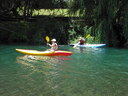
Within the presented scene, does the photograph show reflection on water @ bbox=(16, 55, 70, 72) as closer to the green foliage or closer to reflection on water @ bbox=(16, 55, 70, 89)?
reflection on water @ bbox=(16, 55, 70, 89)

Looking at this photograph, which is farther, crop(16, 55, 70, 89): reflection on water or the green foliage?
the green foliage

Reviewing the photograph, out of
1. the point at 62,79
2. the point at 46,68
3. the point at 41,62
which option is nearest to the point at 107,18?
the point at 41,62

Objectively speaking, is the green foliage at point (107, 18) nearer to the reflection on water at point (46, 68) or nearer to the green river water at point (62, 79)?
the reflection on water at point (46, 68)

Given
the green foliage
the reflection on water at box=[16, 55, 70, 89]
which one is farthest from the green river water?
the green foliage

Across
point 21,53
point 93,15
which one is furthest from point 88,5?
point 21,53

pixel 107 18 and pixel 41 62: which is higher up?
pixel 107 18

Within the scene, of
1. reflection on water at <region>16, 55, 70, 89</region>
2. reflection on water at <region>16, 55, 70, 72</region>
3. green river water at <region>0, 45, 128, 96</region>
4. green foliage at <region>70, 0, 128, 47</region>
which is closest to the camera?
Answer: green river water at <region>0, 45, 128, 96</region>

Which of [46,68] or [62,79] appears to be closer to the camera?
[62,79]

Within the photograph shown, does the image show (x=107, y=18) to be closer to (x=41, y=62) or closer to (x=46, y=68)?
(x=41, y=62)

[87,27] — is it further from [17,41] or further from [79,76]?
[79,76]

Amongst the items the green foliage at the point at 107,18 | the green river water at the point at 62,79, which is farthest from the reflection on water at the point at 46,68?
the green foliage at the point at 107,18

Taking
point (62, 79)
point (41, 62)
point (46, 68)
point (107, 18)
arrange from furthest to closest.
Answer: point (107, 18) < point (41, 62) < point (46, 68) < point (62, 79)

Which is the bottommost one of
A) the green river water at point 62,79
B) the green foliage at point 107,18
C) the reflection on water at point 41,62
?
the green river water at point 62,79

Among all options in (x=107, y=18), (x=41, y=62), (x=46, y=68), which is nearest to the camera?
(x=46, y=68)
